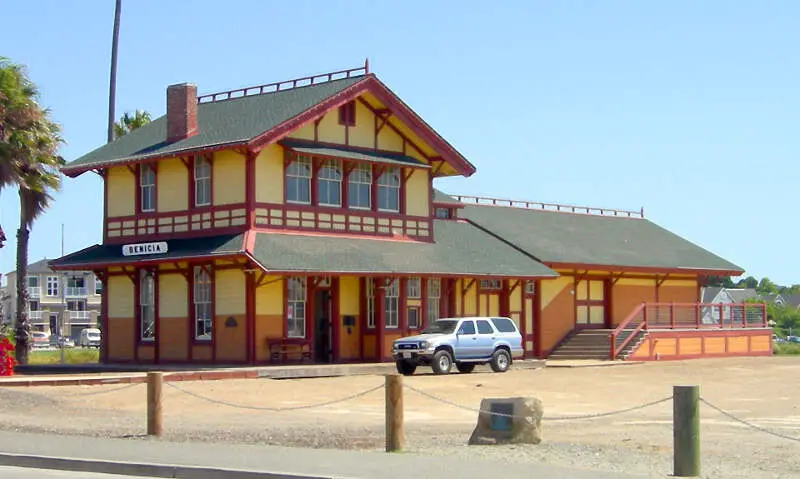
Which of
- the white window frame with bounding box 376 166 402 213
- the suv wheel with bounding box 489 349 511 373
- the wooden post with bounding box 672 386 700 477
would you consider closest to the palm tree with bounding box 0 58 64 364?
the white window frame with bounding box 376 166 402 213

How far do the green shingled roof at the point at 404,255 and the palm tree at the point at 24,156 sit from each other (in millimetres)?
9207

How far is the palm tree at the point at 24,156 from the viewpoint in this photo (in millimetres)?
41719

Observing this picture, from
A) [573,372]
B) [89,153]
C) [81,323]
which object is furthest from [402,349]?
[81,323]

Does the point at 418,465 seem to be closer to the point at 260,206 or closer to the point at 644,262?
the point at 260,206

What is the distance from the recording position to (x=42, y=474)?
16672 millimetres

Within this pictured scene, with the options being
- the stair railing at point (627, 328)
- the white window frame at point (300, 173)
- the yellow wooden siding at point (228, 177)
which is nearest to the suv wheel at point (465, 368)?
the white window frame at point (300, 173)

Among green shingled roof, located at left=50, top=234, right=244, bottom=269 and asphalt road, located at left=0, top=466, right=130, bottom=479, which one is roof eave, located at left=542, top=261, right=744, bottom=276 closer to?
green shingled roof, located at left=50, top=234, right=244, bottom=269

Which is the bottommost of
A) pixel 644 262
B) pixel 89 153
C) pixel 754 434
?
pixel 754 434

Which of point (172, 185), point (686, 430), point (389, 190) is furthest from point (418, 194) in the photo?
point (686, 430)

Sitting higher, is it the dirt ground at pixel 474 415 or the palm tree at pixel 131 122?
the palm tree at pixel 131 122

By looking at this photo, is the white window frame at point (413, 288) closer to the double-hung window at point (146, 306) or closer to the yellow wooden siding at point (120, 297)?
the double-hung window at point (146, 306)

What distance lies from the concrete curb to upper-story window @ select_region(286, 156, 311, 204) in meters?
22.5

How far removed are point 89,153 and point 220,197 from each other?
279 inches

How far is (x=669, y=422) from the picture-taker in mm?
23734
